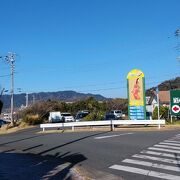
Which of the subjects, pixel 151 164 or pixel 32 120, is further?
pixel 32 120

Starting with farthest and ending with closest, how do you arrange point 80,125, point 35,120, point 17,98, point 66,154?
point 17,98
point 35,120
point 80,125
point 66,154

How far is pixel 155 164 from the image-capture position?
14812 mm

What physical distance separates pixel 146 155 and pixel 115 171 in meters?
3.97

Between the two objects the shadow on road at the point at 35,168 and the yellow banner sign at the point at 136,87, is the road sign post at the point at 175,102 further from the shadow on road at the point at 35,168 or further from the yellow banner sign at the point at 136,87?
the shadow on road at the point at 35,168

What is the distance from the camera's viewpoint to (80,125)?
43.4 meters

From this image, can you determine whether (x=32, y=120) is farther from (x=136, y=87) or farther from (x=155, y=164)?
(x=155, y=164)

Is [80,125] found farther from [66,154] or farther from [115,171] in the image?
[115,171]

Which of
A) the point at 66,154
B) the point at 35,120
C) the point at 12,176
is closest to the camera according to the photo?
the point at 12,176

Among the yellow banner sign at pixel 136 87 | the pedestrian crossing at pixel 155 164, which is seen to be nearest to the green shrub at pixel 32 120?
the yellow banner sign at pixel 136 87

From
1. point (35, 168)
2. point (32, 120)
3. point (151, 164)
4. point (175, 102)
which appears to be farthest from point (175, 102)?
point (35, 168)

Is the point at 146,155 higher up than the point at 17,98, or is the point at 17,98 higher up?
the point at 17,98

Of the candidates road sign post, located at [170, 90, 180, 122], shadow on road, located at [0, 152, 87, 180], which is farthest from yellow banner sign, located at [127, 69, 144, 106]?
shadow on road, located at [0, 152, 87, 180]

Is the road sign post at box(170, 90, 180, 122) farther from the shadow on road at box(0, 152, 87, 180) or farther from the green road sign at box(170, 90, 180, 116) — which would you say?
the shadow on road at box(0, 152, 87, 180)

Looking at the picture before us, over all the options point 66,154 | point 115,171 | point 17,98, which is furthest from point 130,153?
point 17,98
